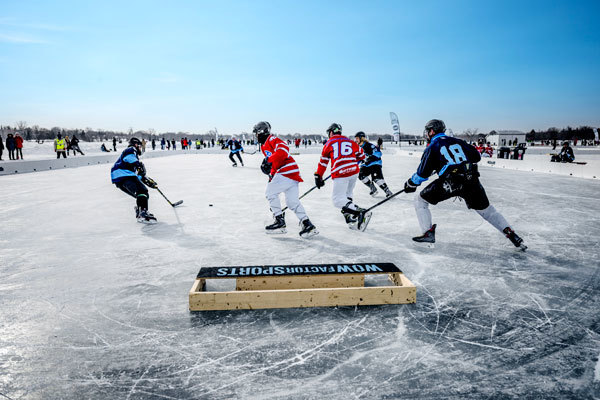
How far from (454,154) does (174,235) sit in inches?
166

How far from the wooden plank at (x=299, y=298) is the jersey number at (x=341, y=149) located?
313 cm

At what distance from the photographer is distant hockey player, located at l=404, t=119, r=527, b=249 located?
13.9ft

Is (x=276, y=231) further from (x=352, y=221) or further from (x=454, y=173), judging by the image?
(x=454, y=173)

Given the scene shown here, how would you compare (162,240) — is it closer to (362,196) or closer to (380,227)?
(380,227)

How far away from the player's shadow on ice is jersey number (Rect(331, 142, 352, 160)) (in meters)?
2.44

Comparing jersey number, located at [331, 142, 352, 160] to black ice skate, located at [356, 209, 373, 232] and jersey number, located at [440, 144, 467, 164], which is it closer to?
black ice skate, located at [356, 209, 373, 232]

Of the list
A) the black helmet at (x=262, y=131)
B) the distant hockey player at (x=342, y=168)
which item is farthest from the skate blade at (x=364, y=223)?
the black helmet at (x=262, y=131)

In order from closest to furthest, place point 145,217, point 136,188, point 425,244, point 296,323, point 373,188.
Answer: point 296,323, point 425,244, point 145,217, point 136,188, point 373,188

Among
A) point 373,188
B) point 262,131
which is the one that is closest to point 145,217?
point 262,131

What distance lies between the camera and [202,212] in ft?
23.6

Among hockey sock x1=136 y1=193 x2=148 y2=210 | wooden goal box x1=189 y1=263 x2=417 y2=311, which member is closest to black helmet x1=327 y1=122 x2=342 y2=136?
wooden goal box x1=189 y1=263 x2=417 y2=311

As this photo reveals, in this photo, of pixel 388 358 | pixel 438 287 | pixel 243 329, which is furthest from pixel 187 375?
pixel 438 287

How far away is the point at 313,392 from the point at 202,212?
5737mm

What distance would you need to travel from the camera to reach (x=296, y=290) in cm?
293
